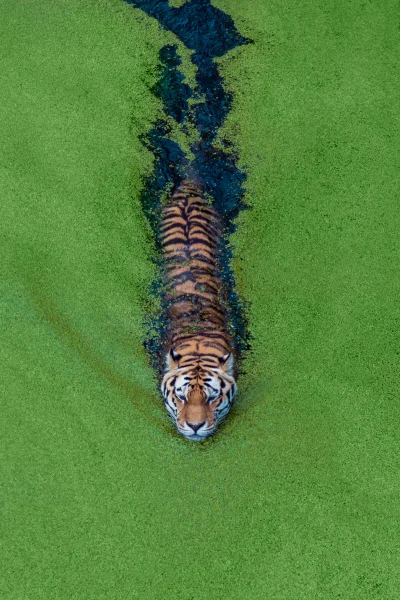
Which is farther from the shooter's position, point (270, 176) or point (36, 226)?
point (270, 176)

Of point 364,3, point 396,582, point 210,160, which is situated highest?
point 364,3

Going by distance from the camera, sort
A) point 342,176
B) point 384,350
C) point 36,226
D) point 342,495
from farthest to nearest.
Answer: point 342,176 → point 36,226 → point 384,350 → point 342,495

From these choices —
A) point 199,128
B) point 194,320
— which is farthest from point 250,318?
point 199,128

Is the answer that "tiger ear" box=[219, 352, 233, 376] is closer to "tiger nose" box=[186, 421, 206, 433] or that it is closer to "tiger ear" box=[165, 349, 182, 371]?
"tiger ear" box=[165, 349, 182, 371]

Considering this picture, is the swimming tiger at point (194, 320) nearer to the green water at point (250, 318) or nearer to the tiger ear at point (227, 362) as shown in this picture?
the tiger ear at point (227, 362)

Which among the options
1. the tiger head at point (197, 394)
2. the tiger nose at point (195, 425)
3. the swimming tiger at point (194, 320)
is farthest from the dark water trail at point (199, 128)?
the tiger nose at point (195, 425)

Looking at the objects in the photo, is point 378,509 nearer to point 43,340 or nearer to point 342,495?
point 342,495

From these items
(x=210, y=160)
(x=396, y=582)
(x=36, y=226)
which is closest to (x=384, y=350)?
(x=396, y=582)
